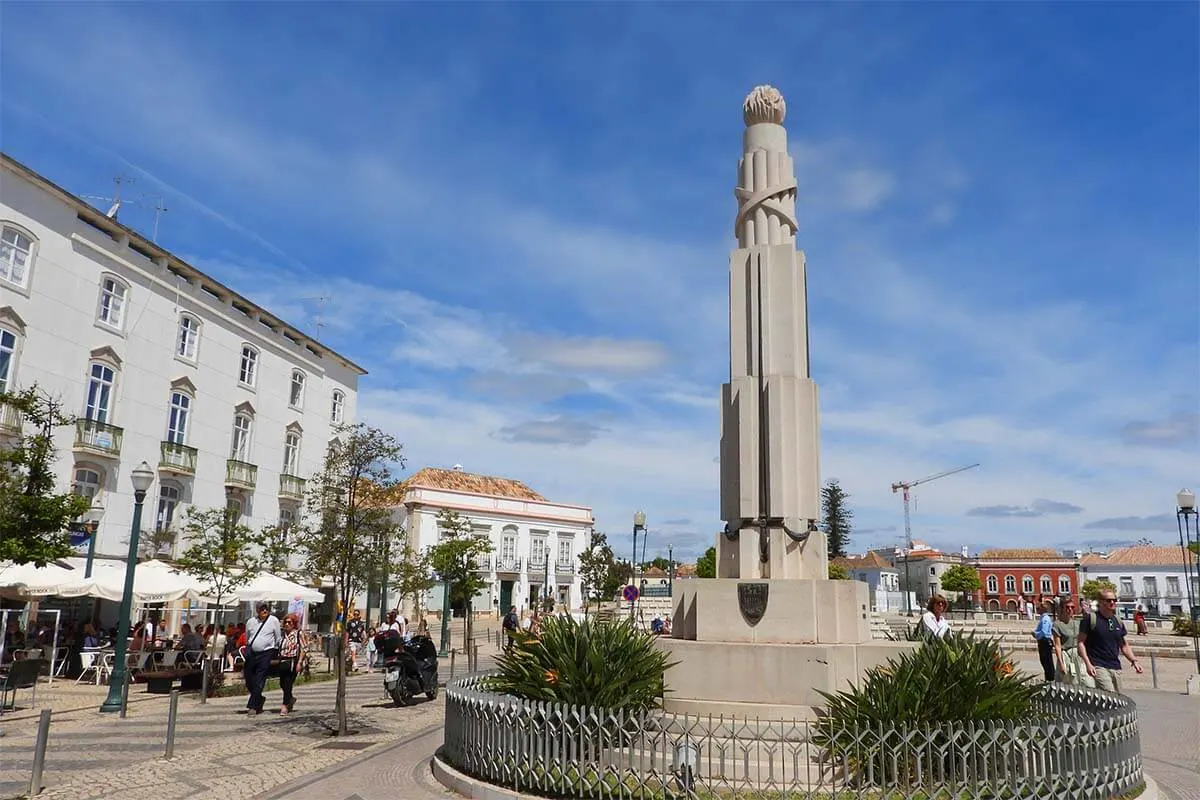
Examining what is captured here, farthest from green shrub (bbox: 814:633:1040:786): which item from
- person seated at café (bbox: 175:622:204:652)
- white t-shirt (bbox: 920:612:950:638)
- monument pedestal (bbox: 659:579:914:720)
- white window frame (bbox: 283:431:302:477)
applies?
white window frame (bbox: 283:431:302:477)

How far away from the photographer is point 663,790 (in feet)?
21.6

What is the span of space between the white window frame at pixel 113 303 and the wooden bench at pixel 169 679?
47.7 feet

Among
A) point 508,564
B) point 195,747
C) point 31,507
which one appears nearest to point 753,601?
point 195,747

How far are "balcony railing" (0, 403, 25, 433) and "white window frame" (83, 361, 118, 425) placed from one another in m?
2.58

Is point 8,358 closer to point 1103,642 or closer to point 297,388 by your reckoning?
point 297,388

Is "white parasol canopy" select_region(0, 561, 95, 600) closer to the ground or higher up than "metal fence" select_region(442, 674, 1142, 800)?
higher up

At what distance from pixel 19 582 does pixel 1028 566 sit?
9328 centimetres

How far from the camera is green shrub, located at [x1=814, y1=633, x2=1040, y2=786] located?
6.41m

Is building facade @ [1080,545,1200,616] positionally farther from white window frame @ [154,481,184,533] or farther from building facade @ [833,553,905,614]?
white window frame @ [154,481,184,533]

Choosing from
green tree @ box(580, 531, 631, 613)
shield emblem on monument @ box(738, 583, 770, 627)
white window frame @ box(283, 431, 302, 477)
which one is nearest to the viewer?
shield emblem on monument @ box(738, 583, 770, 627)

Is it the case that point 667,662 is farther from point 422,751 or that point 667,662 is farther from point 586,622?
point 422,751

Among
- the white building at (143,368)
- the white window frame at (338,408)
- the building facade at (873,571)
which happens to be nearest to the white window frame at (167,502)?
the white building at (143,368)

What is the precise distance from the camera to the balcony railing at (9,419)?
23042 mm

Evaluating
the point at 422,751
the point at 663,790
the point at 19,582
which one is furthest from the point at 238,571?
the point at 663,790
